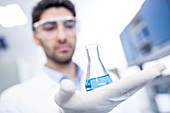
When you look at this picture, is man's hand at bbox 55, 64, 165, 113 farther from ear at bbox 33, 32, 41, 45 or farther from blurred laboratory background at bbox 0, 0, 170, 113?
ear at bbox 33, 32, 41, 45

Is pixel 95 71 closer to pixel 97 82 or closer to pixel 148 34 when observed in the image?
pixel 97 82

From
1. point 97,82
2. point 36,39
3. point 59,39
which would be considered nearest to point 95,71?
point 97,82

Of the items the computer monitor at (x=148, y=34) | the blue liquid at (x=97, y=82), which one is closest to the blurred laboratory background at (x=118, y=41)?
the computer monitor at (x=148, y=34)

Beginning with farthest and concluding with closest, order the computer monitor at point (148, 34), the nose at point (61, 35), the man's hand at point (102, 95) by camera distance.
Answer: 1. the nose at point (61, 35)
2. the computer monitor at point (148, 34)
3. the man's hand at point (102, 95)

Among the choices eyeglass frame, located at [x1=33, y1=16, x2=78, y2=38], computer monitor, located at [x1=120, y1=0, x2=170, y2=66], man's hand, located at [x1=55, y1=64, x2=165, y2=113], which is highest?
eyeglass frame, located at [x1=33, y1=16, x2=78, y2=38]

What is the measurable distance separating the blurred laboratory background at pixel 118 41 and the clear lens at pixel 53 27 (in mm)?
37

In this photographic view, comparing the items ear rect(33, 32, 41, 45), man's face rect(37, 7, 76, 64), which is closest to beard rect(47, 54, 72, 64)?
man's face rect(37, 7, 76, 64)

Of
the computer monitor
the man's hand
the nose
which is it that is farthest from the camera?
the nose

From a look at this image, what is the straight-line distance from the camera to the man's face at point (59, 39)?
2.96 ft

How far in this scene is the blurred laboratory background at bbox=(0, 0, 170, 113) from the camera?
839 millimetres

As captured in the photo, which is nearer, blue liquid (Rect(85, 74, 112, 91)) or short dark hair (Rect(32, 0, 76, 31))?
blue liquid (Rect(85, 74, 112, 91))

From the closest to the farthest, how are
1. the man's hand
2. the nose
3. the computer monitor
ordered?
1. the man's hand
2. the computer monitor
3. the nose

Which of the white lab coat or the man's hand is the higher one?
the man's hand

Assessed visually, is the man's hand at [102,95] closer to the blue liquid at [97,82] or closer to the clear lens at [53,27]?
the blue liquid at [97,82]
